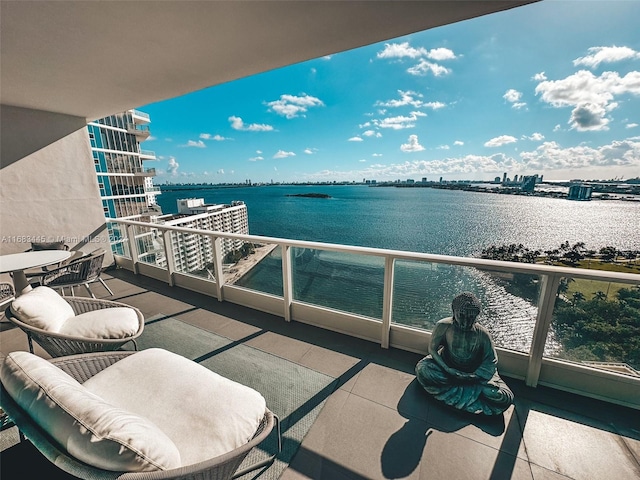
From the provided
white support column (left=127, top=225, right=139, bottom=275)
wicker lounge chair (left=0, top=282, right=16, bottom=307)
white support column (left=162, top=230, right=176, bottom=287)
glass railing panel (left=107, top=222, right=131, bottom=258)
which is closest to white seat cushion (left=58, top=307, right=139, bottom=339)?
wicker lounge chair (left=0, top=282, right=16, bottom=307)

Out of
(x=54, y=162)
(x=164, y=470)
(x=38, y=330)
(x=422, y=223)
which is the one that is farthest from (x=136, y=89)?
(x=422, y=223)

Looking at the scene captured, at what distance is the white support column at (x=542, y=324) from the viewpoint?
2.12 m

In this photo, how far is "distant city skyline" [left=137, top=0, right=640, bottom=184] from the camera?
242 inches

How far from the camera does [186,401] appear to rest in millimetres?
1469

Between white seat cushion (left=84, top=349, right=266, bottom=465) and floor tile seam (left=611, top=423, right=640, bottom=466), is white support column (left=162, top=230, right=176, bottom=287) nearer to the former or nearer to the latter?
white seat cushion (left=84, top=349, right=266, bottom=465)

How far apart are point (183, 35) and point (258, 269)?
2597mm

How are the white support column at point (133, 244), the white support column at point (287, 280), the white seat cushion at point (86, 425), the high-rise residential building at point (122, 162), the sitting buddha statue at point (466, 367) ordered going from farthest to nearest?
the high-rise residential building at point (122, 162)
the white support column at point (133, 244)
the white support column at point (287, 280)
the sitting buddha statue at point (466, 367)
the white seat cushion at point (86, 425)

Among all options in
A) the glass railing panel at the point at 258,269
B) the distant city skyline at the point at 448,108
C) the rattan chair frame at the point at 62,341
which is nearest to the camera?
the rattan chair frame at the point at 62,341

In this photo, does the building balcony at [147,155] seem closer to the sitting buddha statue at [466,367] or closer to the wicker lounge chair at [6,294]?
the wicker lounge chair at [6,294]

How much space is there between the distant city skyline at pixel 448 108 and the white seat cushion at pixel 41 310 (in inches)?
122

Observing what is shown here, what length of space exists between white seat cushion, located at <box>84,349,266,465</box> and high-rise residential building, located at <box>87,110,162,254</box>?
83.0 feet

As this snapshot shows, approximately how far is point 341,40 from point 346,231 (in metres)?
32.6

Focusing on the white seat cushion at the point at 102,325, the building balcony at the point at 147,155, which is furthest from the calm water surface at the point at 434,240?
the building balcony at the point at 147,155

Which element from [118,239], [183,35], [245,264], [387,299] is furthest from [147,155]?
[387,299]
